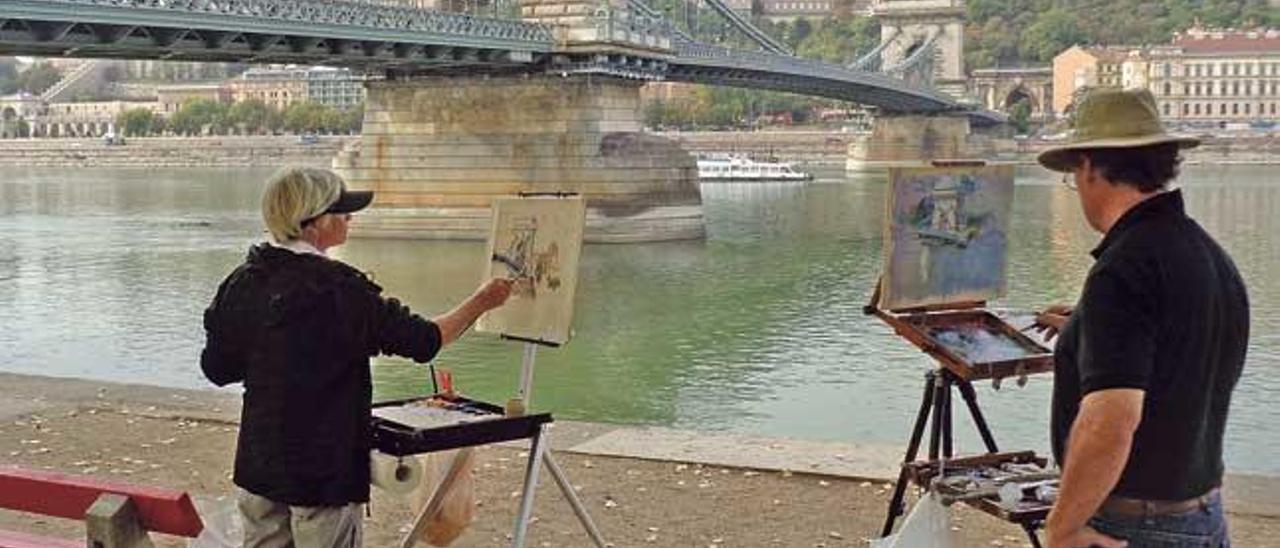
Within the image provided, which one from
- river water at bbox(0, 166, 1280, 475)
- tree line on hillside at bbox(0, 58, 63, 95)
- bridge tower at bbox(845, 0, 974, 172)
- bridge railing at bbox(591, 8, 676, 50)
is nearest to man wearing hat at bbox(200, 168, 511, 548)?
river water at bbox(0, 166, 1280, 475)

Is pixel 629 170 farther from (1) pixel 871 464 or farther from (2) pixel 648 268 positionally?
(1) pixel 871 464

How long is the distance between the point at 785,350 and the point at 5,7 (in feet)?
44.3

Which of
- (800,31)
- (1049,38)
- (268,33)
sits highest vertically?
(800,31)

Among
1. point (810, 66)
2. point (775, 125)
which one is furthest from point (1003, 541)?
point (775, 125)

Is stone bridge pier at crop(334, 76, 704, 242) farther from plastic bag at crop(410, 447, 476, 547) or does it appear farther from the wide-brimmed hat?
the wide-brimmed hat

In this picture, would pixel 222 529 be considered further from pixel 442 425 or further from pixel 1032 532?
pixel 1032 532

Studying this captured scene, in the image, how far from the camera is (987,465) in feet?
14.4

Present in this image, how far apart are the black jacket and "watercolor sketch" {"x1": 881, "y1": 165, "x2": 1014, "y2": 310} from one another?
1.97m

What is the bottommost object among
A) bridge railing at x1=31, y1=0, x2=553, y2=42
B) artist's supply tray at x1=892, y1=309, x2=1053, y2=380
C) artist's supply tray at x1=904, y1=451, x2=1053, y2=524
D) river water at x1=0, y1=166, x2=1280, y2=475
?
river water at x1=0, y1=166, x2=1280, y2=475

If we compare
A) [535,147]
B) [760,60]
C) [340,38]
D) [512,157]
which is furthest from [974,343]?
[760,60]

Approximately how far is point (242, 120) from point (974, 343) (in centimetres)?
11945

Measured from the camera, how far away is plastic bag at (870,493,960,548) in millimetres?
3832

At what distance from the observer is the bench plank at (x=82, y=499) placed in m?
3.62

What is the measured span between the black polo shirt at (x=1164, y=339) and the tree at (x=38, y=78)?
184428mm
